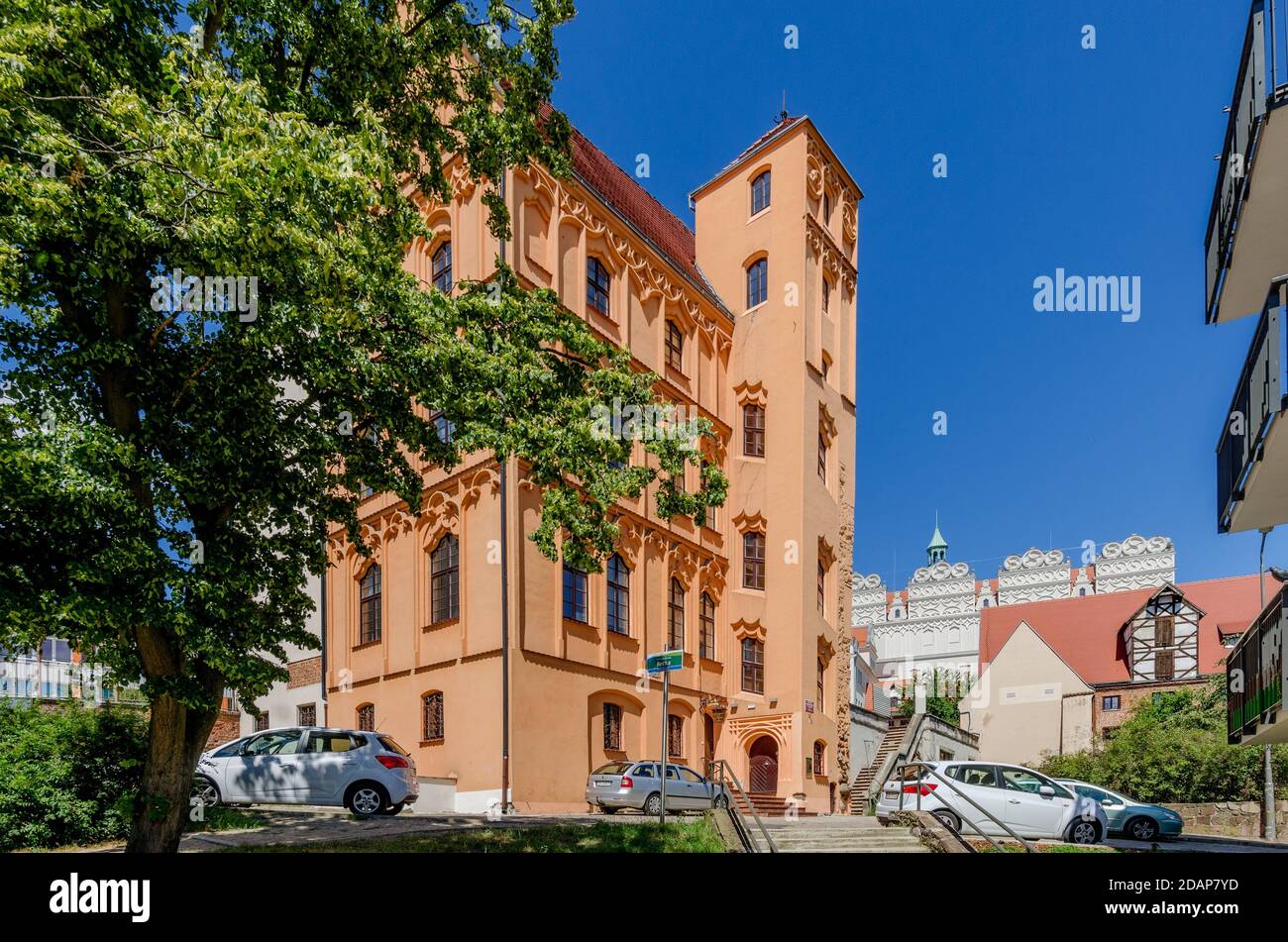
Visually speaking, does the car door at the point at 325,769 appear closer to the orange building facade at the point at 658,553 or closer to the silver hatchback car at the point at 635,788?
the orange building facade at the point at 658,553

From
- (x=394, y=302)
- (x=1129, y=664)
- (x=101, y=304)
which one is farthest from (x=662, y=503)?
(x=1129, y=664)

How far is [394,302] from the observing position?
1003 cm

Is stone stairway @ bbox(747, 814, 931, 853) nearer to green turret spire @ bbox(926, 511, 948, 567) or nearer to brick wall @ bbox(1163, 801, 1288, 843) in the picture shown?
brick wall @ bbox(1163, 801, 1288, 843)

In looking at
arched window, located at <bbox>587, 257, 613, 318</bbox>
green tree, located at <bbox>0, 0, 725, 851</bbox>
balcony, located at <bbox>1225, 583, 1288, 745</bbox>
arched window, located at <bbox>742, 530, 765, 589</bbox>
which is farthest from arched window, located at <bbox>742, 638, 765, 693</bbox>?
green tree, located at <bbox>0, 0, 725, 851</bbox>

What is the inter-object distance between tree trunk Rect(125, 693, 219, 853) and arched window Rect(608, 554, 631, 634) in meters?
16.3

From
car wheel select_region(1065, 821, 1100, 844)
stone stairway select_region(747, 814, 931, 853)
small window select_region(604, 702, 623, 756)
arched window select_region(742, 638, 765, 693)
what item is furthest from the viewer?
arched window select_region(742, 638, 765, 693)

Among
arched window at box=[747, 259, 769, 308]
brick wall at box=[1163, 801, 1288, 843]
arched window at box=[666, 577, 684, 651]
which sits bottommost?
brick wall at box=[1163, 801, 1288, 843]

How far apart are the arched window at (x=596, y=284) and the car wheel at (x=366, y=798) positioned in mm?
15368

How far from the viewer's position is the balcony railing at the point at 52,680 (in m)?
20.7

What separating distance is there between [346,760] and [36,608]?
8809mm

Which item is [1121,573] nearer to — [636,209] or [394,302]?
[636,209]

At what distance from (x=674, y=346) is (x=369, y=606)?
1317 cm

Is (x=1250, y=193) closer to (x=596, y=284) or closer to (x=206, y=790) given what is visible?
(x=206, y=790)

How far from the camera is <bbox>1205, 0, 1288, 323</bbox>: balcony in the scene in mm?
8242
